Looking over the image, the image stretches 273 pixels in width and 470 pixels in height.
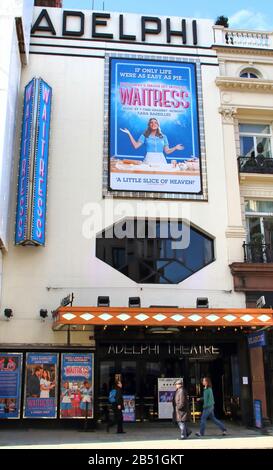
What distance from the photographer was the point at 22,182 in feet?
58.9

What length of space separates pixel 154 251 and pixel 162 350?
3.65 meters

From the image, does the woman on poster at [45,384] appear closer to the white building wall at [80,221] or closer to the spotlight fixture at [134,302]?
the white building wall at [80,221]

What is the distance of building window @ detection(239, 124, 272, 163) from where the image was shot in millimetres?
20672

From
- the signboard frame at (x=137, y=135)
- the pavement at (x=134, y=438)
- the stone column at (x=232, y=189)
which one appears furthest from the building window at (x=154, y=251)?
the pavement at (x=134, y=438)

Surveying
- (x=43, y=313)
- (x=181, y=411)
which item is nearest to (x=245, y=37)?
(x=43, y=313)

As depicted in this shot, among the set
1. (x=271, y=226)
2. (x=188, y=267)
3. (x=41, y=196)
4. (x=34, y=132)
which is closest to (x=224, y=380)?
(x=188, y=267)

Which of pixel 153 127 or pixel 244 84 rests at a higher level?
pixel 244 84

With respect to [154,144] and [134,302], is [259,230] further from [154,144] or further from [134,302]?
[134,302]

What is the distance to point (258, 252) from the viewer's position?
19.0 metres

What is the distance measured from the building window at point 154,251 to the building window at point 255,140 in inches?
171

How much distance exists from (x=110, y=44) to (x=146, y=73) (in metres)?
1.97

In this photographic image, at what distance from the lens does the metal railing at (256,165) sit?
19.9 meters

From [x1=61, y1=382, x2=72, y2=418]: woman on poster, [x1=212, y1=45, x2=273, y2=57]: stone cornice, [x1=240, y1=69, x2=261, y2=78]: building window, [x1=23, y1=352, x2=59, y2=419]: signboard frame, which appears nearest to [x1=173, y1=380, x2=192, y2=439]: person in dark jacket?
[x1=61, y1=382, x2=72, y2=418]: woman on poster

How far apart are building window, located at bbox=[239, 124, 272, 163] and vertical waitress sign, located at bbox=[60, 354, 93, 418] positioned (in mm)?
10542
